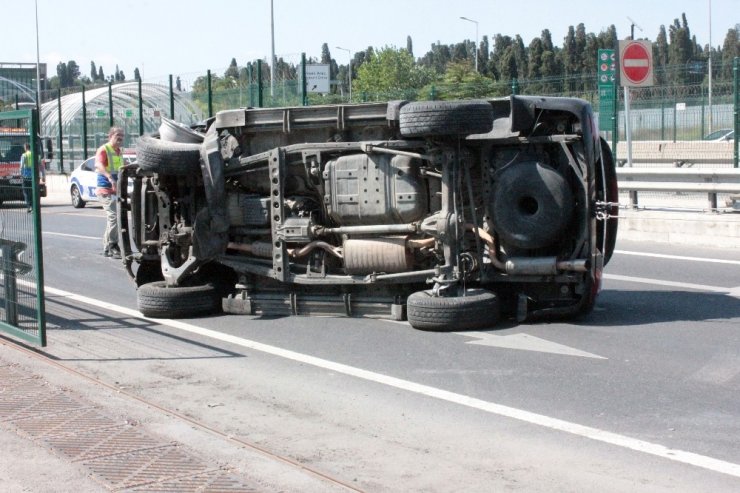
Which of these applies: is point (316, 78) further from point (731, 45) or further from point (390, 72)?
point (731, 45)

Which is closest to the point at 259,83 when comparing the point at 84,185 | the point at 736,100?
the point at 84,185

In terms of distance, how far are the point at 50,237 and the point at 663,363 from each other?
14.7 meters

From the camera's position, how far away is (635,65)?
62.0 ft

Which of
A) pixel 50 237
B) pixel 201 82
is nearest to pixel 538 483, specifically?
pixel 50 237

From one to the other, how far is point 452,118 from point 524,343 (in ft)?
6.68

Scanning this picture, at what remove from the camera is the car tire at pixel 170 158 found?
1019 centimetres

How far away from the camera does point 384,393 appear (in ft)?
24.2

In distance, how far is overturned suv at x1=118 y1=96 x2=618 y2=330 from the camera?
30.1 ft

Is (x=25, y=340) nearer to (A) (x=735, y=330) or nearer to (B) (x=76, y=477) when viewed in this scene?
(B) (x=76, y=477)

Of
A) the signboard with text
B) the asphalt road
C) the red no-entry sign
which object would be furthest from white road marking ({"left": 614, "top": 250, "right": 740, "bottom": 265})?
the signboard with text

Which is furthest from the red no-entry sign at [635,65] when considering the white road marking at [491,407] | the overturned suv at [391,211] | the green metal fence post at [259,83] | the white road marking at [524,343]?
the white road marking at [491,407]

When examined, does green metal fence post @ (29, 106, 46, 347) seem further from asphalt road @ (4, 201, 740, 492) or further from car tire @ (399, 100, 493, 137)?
car tire @ (399, 100, 493, 137)

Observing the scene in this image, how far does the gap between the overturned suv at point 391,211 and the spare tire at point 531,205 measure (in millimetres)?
13

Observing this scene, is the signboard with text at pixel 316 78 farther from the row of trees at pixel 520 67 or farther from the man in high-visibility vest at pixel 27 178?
the man in high-visibility vest at pixel 27 178
